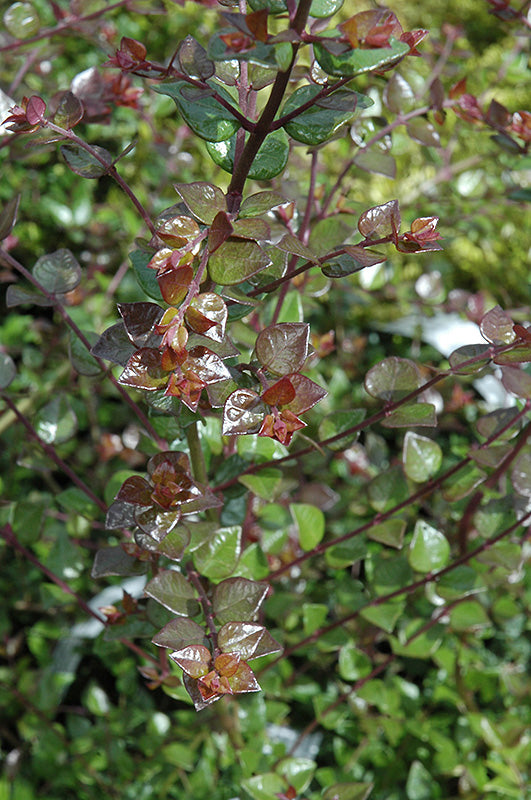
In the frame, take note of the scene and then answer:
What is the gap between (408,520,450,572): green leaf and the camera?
79 centimetres

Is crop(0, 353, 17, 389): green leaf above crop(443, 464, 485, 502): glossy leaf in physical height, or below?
above

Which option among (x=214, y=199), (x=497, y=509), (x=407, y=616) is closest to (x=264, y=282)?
(x=214, y=199)

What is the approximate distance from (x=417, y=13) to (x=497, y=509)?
1971 mm

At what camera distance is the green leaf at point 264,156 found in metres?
0.50

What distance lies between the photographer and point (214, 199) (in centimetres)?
46

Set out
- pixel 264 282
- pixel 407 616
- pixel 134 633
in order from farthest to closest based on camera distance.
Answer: pixel 407 616
pixel 134 633
pixel 264 282

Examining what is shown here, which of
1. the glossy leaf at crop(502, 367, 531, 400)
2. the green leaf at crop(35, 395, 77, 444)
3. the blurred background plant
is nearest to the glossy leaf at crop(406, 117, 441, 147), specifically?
the blurred background plant

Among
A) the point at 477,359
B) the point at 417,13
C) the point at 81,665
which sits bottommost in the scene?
the point at 81,665

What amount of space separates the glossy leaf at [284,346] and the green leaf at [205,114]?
0.14 metres

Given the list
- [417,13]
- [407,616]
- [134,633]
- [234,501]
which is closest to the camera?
[134,633]

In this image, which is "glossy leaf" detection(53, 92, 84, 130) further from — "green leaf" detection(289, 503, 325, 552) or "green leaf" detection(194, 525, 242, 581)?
"green leaf" detection(289, 503, 325, 552)

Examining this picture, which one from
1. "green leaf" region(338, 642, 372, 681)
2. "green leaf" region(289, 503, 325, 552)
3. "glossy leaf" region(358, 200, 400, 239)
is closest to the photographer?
"glossy leaf" region(358, 200, 400, 239)

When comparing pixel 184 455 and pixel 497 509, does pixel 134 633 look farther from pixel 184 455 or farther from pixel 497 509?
pixel 497 509

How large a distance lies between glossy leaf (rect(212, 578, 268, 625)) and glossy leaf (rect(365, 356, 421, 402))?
0.20 metres
